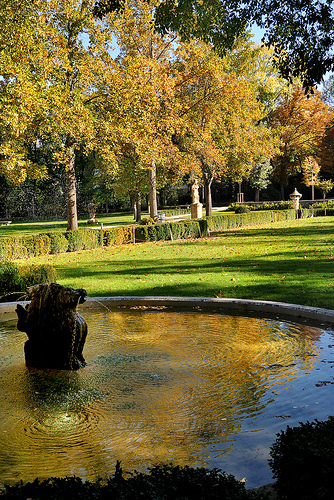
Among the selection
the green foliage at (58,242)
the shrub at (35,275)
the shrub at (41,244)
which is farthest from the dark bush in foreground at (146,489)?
the green foliage at (58,242)

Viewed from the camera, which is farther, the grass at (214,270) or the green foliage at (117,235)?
the green foliage at (117,235)

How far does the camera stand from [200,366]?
598cm

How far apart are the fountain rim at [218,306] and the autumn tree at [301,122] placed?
50584 millimetres

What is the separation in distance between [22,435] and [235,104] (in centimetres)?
3301

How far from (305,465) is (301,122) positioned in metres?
59.4

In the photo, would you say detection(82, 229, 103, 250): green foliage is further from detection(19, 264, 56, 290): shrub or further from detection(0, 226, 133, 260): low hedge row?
detection(19, 264, 56, 290): shrub

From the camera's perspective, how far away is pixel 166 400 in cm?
493

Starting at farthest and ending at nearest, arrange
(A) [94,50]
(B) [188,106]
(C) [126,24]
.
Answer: (B) [188,106] → (C) [126,24] → (A) [94,50]

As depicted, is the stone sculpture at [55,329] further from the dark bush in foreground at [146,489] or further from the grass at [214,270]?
the grass at [214,270]

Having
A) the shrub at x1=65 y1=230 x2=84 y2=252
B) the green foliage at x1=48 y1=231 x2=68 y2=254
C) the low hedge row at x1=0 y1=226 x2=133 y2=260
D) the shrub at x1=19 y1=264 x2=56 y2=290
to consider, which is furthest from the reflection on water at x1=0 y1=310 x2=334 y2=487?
the shrub at x1=65 y1=230 x2=84 y2=252

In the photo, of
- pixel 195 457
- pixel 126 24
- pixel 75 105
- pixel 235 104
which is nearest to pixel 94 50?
pixel 75 105

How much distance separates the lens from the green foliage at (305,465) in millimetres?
2418

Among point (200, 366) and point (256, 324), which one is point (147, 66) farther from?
point (200, 366)

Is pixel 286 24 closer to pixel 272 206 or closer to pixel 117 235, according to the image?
pixel 117 235
